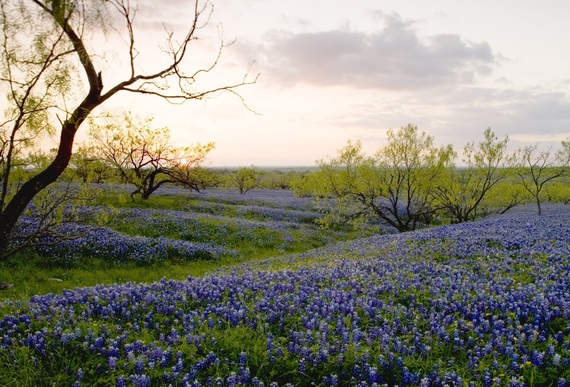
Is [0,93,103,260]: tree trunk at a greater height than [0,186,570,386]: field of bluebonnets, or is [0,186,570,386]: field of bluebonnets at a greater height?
[0,93,103,260]: tree trunk

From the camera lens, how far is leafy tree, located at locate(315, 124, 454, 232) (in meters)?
27.6

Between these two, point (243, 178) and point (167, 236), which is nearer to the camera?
point (167, 236)

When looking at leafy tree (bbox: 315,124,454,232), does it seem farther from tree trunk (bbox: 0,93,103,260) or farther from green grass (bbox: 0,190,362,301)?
tree trunk (bbox: 0,93,103,260)

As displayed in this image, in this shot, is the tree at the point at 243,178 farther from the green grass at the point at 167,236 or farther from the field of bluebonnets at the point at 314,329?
the field of bluebonnets at the point at 314,329

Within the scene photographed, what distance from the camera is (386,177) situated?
29672mm

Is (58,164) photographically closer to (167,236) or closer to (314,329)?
(314,329)

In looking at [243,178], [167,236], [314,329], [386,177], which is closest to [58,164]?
[314,329]

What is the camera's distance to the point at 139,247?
18.6 m

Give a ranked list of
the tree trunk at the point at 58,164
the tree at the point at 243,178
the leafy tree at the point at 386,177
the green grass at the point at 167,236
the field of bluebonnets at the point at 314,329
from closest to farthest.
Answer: the field of bluebonnets at the point at 314,329 → the tree trunk at the point at 58,164 → the green grass at the point at 167,236 → the leafy tree at the point at 386,177 → the tree at the point at 243,178

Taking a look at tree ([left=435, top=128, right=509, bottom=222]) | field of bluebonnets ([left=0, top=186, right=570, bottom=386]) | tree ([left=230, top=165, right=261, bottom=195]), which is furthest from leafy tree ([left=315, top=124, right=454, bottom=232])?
tree ([left=230, top=165, right=261, bottom=195])

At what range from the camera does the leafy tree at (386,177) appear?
27641mm

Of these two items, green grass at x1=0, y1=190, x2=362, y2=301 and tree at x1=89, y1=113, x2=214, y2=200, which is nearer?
green grass at x1=0, y1=190, x2=362, y2=301

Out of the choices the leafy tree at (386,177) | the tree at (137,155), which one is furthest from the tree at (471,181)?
the tree at (137,155)

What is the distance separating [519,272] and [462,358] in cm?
461
